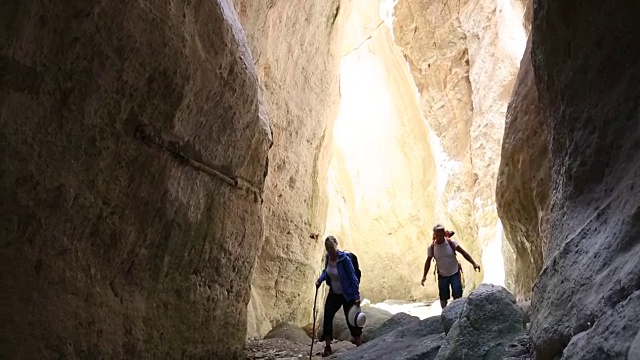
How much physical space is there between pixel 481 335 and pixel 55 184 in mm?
3031

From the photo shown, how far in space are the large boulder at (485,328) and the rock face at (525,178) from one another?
5.90 feet

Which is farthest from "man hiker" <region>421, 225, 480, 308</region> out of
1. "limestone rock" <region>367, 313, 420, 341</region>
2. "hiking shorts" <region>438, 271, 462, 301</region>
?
"limestone rock" <region>367, 313, 420, 341</region>

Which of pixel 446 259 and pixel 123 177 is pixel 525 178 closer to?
pixel 446 259

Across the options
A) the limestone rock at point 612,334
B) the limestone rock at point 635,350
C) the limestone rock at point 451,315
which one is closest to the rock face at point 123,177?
the limestone rock at point 451,315

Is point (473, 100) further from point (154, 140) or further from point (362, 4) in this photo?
point (154, 140)

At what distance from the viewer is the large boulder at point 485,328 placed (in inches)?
149

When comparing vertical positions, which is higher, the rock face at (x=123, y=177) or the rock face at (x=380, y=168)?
the rock face at (x=380, y=168)

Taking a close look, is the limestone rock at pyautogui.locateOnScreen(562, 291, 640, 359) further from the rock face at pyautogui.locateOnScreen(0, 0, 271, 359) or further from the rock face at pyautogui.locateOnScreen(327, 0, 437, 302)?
the rock face at pyautogui.locateOnScreen(327, 0, 437, 302)

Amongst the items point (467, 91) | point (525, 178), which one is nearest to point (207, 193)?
point (525, 178)

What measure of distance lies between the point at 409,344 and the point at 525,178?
2.37 meters

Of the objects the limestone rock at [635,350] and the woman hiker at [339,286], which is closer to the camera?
the limestone rock at [635,350]

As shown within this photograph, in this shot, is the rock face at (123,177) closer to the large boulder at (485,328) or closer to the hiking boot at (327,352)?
the hiking boot at (327,352)

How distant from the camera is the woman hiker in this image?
250 inches

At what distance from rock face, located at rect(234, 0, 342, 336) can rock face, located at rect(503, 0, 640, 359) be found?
21.9 ft
